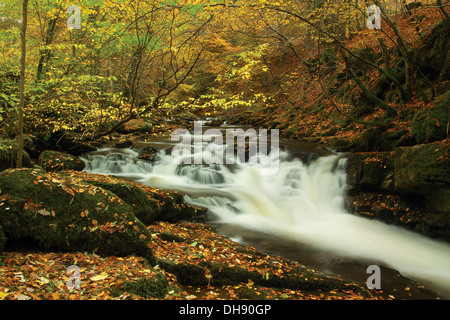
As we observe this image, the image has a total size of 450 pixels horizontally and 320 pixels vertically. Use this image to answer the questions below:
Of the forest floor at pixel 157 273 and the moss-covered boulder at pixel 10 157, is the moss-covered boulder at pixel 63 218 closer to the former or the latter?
the forest floor at pixel 157 273

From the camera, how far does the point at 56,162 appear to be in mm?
9203

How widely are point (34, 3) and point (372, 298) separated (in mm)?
11083

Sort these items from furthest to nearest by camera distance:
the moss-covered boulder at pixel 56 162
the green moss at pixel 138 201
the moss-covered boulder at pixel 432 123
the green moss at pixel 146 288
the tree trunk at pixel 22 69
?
the moss-covered boulder at pixel 56 162
the moss-covered boulder at pixel 432 123
the green moss at pixel 138 201
the tree trunk at pixel 22 69
the green moss at pixel 146 288

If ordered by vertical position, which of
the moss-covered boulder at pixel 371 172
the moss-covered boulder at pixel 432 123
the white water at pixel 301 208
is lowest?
the white water at pixel 301 208

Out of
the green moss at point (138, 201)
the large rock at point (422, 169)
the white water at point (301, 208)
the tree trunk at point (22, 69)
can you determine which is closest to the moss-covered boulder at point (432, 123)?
the large rock at point (422, 169)

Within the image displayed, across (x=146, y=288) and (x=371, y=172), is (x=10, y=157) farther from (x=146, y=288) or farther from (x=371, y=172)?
(x=371, y=172)

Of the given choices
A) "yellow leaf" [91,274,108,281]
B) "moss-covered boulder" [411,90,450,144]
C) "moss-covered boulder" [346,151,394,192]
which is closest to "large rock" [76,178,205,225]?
"yellow leaf" [91,274,108,281]

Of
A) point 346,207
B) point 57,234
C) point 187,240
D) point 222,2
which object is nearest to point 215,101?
point 222,2

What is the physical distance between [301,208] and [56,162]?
26.9 feet

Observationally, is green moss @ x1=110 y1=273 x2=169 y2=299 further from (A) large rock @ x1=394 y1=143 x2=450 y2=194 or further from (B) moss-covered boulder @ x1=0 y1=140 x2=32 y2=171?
(B) moss-covered boulder @ x1=0 y1=140 x2=32 y2=171

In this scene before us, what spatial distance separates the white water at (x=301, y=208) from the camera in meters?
Answer: 6.12

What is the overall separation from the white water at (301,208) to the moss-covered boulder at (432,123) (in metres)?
2.47

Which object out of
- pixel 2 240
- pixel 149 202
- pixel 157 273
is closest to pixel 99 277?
pixel 157 273

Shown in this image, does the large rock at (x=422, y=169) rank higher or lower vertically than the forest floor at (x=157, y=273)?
higher
